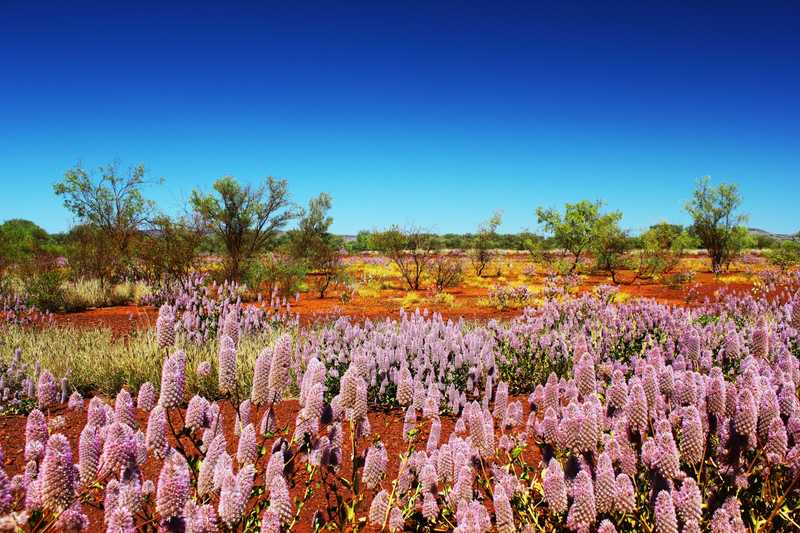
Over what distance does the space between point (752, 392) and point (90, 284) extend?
53.5ft

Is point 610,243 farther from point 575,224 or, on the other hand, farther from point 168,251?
point 168,251

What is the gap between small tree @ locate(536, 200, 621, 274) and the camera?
25.1m

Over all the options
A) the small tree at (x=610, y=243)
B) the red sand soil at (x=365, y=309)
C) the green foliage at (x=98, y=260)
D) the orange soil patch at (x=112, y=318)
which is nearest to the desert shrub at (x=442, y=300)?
the red sand soil at (x=365, y=309)

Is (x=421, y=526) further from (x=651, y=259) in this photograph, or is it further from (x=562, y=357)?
(x=651, y=259)

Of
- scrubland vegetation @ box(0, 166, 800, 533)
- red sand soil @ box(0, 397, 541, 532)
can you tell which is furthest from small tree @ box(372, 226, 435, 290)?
red sand soil @ box(0, 397, 541, 532)

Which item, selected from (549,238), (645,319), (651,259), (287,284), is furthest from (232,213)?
(651,259)

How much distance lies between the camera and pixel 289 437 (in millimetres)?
3736

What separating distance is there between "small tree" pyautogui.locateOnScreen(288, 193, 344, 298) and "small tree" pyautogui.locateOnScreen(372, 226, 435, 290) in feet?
8.20

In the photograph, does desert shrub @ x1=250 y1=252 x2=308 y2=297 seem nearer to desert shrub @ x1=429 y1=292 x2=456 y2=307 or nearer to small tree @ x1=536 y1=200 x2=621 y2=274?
desert shrub @ x1=429 y1=292 x2=456 y2=307

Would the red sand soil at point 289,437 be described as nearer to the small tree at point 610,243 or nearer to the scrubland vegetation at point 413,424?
the scrubland vegetation at point 413,424

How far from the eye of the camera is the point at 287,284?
17844mm

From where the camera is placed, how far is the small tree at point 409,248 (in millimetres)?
23688

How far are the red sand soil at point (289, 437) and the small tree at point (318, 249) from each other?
48.9ft

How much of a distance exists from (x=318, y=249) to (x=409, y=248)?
4.57 meters
